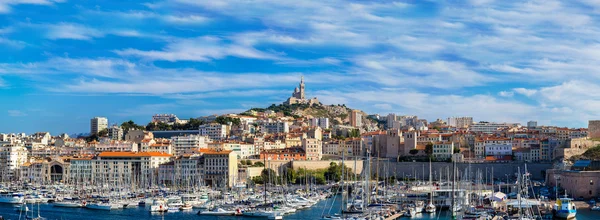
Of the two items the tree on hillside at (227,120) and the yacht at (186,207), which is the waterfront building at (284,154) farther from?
the tree on hillside at (227,120)

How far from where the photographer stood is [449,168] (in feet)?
166

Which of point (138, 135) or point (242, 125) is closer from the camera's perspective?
point (138, 135)

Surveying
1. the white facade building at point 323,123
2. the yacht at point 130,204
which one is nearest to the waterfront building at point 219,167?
the yacht at point 130,204

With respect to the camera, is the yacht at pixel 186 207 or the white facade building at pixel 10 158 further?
the white facade building at pixel 10 158

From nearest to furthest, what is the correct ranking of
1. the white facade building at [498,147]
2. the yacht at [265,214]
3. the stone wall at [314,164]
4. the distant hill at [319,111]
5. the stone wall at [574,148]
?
the yacht at [265,214] < the stone wall at [574,148] < the stone wall at [314,164] < the white facade building at [498,147] < the distant hill at [319,111]

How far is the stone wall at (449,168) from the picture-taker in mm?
50219

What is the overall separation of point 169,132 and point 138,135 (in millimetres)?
4733

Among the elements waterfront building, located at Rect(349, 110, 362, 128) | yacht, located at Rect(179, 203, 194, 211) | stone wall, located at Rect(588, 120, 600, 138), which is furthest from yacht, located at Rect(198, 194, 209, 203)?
waterfront building, located at Rect(349, 110, 362, 128)

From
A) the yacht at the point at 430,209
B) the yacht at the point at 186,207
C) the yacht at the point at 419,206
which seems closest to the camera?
the yacht at the point at 419,206

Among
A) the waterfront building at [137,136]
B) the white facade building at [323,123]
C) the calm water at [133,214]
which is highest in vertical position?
the white facade building at [323,123]

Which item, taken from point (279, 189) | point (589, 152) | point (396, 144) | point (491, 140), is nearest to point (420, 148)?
point (396, 144)

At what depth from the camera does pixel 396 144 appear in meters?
58.2

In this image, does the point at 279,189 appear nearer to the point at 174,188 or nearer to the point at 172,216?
the point at 174,188

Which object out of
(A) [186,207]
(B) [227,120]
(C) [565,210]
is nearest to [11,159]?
(B) [227,120]
